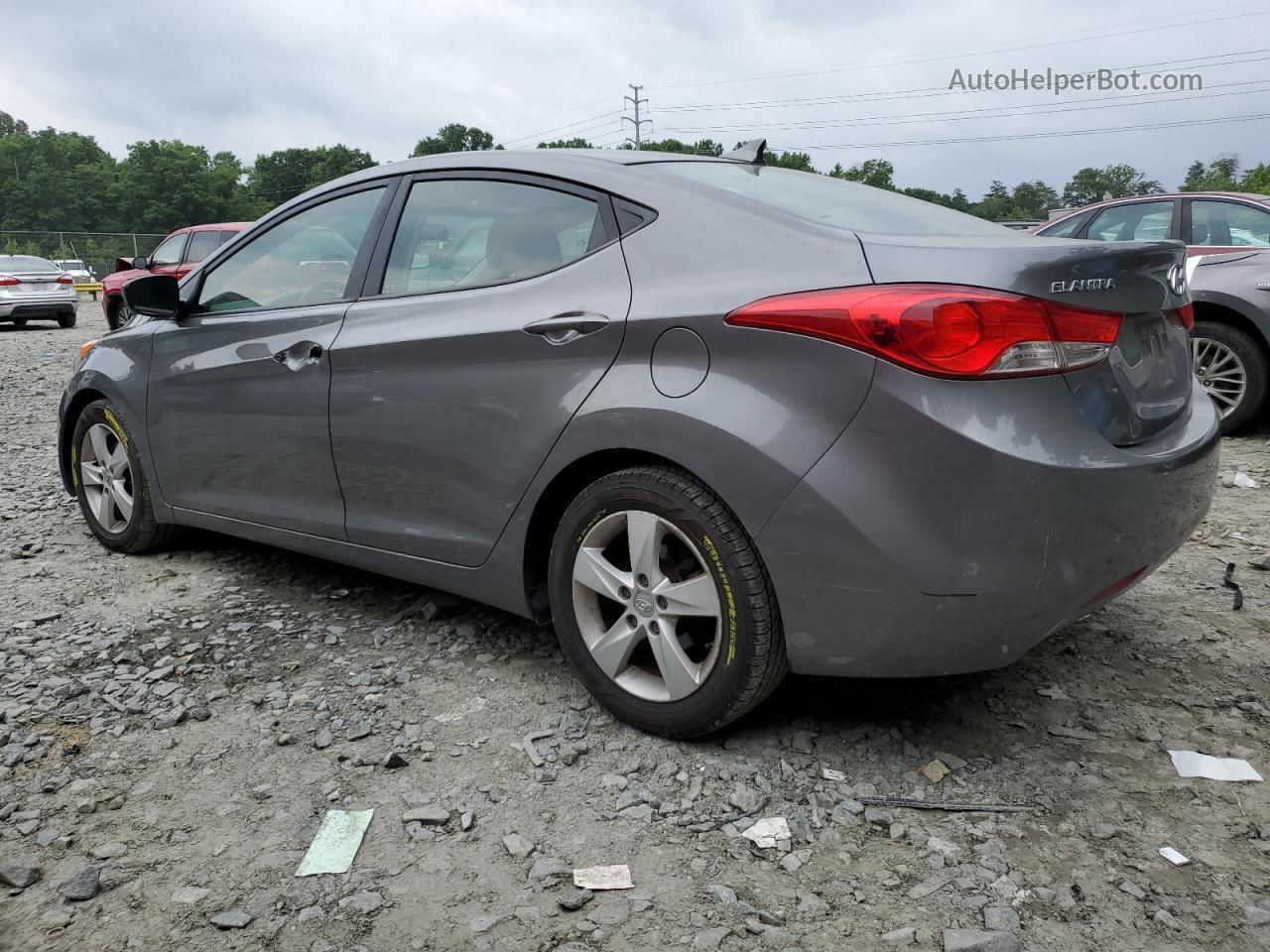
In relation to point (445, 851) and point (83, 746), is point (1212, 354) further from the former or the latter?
point (83, 746)

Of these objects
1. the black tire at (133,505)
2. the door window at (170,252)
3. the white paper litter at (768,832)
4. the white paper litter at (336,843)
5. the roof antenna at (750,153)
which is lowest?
the white paper litter at (768,832)

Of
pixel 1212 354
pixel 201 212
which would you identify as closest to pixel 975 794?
pixel 1212 354

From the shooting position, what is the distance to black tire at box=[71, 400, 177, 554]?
443 centimetres

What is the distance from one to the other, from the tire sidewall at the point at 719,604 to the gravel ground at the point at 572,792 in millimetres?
116

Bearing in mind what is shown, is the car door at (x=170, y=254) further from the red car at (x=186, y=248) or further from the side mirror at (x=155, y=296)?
the side mirror at (x=155, y=296)

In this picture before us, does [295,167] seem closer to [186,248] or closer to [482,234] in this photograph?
[186,248]

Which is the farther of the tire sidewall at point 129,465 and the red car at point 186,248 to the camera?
the red car at point 186,248

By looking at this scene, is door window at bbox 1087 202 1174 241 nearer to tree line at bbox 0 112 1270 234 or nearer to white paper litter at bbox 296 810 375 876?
white paper litter at bbox 296 810 375 876

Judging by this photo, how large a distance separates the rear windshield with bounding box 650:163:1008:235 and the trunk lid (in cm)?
19

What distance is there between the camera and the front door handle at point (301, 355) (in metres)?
3.50

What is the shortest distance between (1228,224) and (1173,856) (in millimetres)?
5994

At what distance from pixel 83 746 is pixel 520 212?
1.94m

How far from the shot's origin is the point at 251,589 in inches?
163

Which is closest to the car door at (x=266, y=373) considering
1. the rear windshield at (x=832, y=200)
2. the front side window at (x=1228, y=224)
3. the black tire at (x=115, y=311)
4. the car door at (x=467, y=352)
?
the car door at (x=467, y=352)
